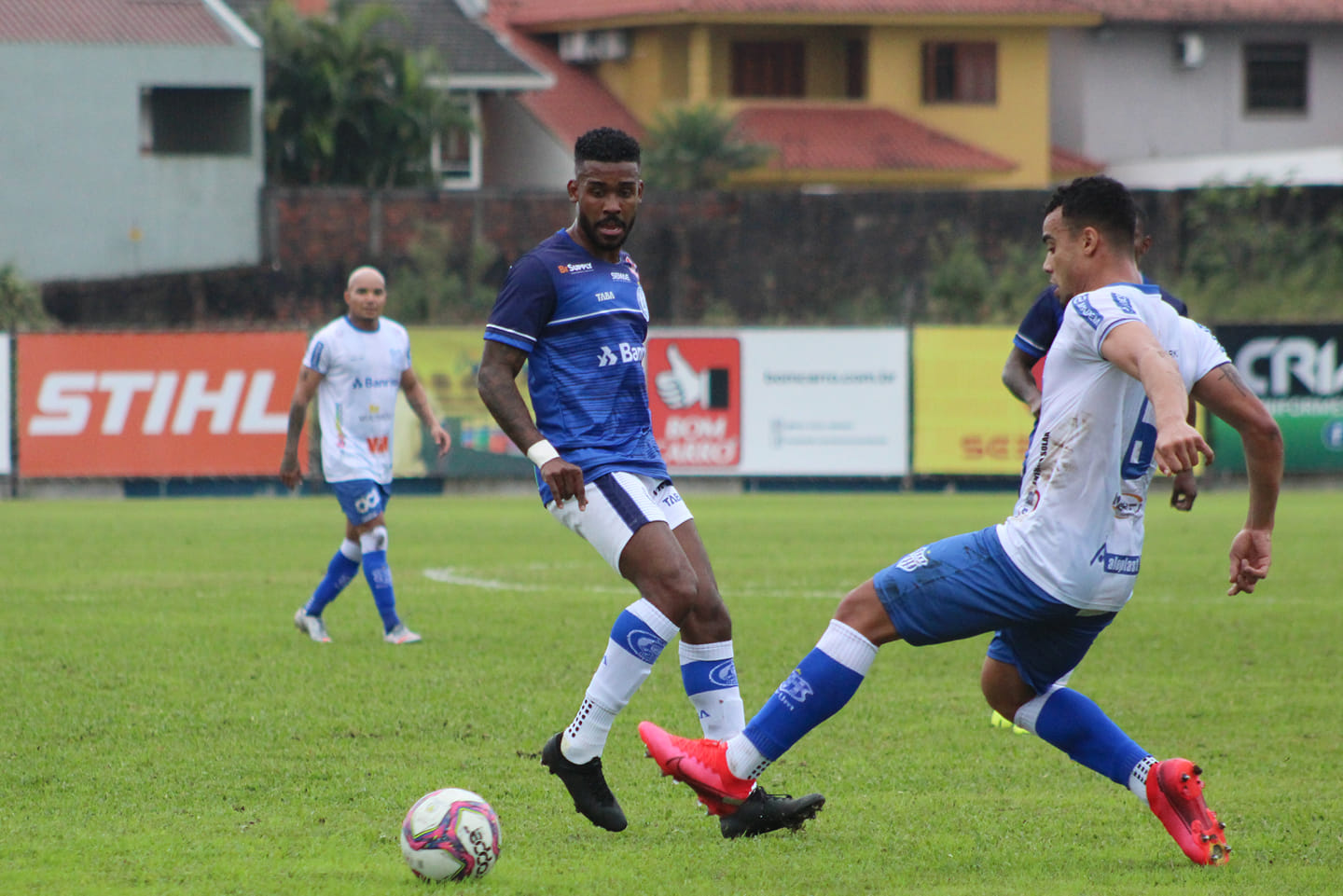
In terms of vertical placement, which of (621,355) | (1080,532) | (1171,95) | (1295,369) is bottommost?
(1295,369)

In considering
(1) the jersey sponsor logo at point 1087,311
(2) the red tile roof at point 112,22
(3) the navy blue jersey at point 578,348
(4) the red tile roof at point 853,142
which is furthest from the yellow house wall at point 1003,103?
(1) the jersey sponsor logo at point 1087,311

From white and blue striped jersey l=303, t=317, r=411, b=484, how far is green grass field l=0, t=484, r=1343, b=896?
1.03 m

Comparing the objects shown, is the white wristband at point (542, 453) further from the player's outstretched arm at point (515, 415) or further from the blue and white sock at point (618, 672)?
the blue and white sock at point (618, 672)

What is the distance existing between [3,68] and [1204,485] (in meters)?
22.0

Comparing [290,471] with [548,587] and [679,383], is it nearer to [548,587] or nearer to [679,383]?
[548,587]

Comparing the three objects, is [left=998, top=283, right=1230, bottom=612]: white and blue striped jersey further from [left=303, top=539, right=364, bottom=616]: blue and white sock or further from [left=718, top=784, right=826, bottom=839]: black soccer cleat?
[left=303, top=539, right=364, bottom=616]: blue and white sock

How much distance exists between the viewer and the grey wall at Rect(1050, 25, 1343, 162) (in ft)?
148

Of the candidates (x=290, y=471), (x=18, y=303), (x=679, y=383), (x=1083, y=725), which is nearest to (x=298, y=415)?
(x=290, y=471)

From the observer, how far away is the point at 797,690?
5.18 m

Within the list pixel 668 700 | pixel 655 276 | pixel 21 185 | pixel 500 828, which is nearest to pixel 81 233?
pixel 21 185

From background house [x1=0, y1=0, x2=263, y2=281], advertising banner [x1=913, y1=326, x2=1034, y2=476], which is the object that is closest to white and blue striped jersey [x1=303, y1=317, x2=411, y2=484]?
advertising banner [x1=913, y1=326, x2=1034, y2=476]

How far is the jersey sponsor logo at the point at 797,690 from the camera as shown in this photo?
16.9 feet

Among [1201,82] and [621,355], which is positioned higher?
[1201,82]

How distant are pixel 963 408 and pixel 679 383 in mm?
3482
